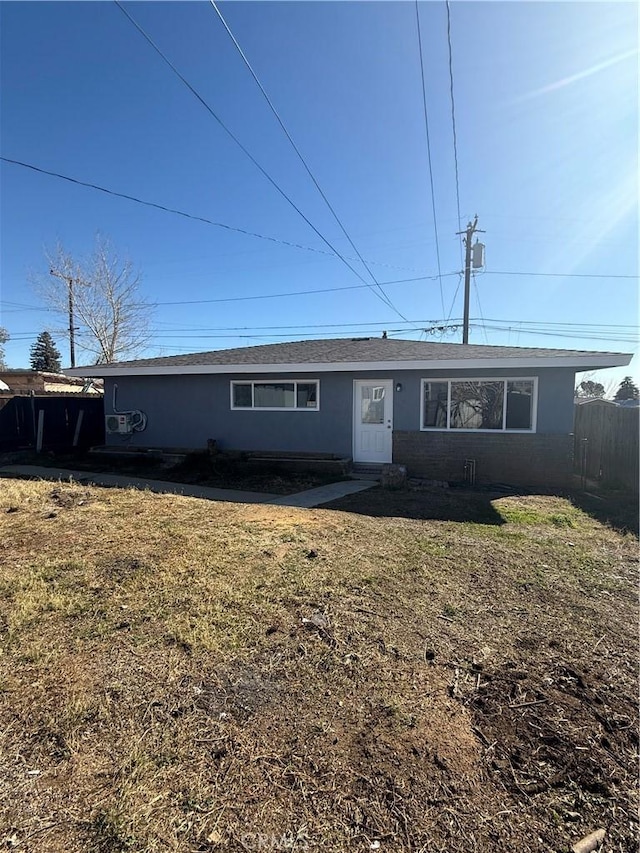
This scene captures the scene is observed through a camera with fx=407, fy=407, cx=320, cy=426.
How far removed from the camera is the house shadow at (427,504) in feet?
20.6

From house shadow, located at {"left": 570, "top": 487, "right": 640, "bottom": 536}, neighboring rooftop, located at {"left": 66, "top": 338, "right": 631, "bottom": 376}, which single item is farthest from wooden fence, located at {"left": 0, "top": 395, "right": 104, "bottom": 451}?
house shadow, located at {"left": 570, "top": 487, "right": 640, "bottom": 536}

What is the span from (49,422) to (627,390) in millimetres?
49271

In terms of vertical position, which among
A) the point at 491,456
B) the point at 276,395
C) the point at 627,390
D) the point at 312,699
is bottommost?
the point at 312,699

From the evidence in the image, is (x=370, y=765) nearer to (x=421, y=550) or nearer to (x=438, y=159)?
(x=421, y=550)

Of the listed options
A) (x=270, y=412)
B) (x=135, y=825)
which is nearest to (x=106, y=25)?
(x=270, y=412)

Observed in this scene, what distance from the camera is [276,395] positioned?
10523 millimetres

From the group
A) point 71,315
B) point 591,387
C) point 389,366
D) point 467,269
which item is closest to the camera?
point 389,366

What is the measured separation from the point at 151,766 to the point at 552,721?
2017 millimetres

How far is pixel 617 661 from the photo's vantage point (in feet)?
8.85

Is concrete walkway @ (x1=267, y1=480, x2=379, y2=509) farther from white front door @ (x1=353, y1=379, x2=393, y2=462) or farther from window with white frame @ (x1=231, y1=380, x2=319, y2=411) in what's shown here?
window with white frame @ (x1=231, y1=380, x2=319, y2=411)

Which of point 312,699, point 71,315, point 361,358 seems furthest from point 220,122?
point 71,315

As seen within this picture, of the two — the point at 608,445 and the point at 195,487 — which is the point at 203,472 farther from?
the point at 608,445

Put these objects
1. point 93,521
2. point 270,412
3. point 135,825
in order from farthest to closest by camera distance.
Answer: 1. point 270,412
2. point 93,521
3. point 135,825

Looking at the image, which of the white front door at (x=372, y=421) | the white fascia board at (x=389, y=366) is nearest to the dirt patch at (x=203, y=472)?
the white front door at (x=372, y=421)
